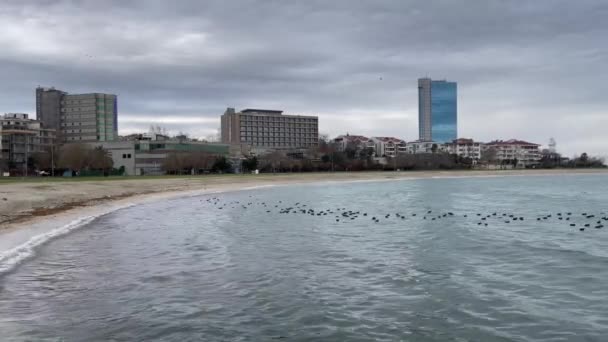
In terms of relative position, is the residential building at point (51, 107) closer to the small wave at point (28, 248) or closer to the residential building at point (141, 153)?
the residential building at point (141, 153)

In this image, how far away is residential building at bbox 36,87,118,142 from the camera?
17238 cm

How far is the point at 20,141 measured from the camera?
4781 inches

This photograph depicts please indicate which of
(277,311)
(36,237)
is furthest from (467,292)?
(36,237)

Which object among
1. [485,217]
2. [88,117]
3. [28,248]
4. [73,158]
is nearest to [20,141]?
[73,158]

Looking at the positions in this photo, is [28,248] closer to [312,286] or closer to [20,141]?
[312,286]

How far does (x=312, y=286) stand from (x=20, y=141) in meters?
125

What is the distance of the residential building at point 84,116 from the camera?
566 ft

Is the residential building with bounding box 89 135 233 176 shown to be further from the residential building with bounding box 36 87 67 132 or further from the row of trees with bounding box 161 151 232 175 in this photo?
the residential building with bounding box 36 87 67 132

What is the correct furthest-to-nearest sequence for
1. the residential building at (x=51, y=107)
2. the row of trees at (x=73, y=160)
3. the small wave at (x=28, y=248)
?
the residential building at (x=51, y=107), the row of trees at (x=73, y=160), the small wave at (x=28, y=248)

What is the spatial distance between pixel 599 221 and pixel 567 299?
1855 cm

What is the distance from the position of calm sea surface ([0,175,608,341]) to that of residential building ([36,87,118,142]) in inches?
6238

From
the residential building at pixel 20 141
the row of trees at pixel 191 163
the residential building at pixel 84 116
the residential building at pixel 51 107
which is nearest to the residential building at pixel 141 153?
the row of trees at pixel 191 163

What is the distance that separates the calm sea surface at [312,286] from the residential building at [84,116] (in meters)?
158

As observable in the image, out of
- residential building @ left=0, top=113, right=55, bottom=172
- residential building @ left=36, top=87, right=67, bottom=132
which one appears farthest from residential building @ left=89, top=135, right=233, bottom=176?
residential building @ left=36, top=87, right=67, bottom=132
